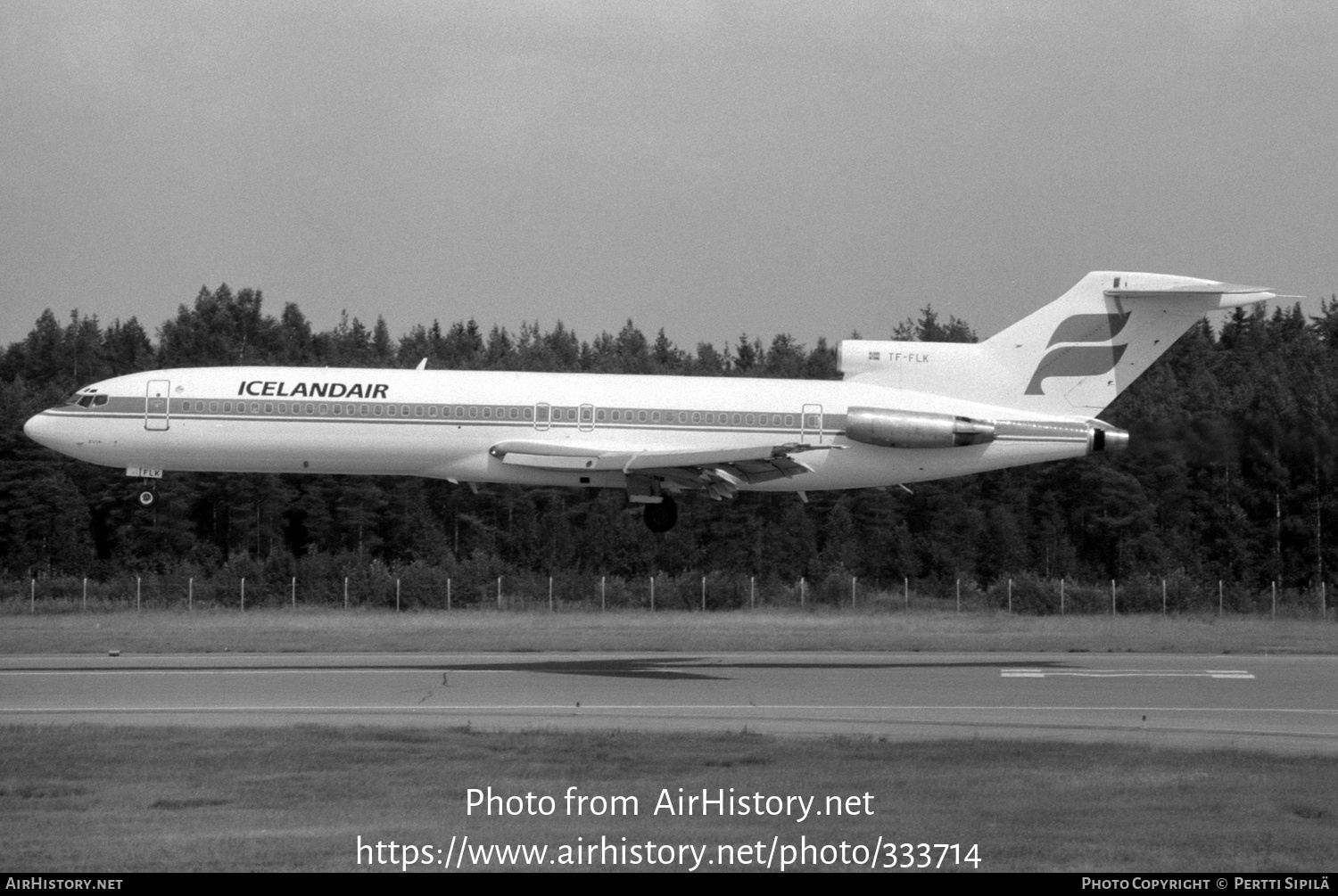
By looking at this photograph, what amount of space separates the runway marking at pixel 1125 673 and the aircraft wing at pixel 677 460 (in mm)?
6586

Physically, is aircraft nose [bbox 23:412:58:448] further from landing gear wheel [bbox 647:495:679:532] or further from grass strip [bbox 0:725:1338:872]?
grass strip [bbox 0:725:1338:872]

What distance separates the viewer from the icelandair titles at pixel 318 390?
32438 millimetres

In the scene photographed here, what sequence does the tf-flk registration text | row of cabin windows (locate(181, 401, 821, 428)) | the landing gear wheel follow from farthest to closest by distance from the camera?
the landing gear wheel
row of cabin windows (locate(181, 401, 821, 428))
the tf-flk registration text

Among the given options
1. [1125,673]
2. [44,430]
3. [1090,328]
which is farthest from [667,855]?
[44,430]

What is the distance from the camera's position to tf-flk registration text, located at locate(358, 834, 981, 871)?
13148 millimetres

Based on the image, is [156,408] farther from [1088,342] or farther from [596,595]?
[1088,342]

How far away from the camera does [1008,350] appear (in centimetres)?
3462

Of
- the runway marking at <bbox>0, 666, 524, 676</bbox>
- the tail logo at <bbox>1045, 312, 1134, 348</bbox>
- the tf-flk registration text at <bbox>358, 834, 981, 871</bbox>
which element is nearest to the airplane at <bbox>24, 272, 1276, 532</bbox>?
the tail logo at <bbox>1045, 312, 1134, 348</bbox>

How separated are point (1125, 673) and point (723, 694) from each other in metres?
7.97

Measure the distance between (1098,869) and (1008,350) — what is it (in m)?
22.8

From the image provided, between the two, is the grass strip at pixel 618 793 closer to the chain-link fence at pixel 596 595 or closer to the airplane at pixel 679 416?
the airplane at pixel 679 416

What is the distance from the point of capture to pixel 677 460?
32.0m

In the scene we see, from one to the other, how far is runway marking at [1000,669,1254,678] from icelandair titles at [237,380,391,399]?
1394cm
